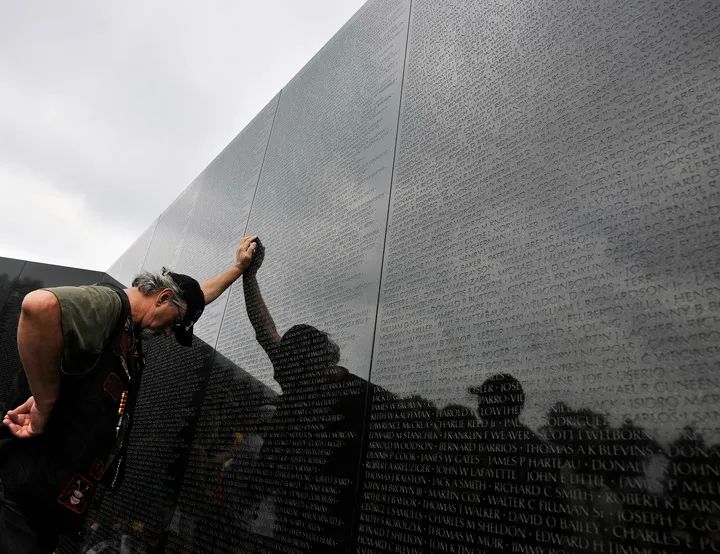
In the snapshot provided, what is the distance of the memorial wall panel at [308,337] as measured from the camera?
7.11 ft

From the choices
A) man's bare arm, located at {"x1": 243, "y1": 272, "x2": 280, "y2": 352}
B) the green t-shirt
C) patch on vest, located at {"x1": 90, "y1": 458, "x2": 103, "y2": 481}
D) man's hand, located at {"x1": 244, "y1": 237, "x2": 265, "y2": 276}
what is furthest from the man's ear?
man's hand, located at {"x1": 244, "y1": 237, "x2": 265, "y2": 276}

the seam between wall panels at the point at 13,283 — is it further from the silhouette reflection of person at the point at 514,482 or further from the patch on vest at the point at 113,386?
the silhouette reflection of person at the point at 514,482

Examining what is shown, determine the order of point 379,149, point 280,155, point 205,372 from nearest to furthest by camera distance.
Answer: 1. point 379,149
2. point 205,372
3. point 280,155

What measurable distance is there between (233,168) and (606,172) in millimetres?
4605

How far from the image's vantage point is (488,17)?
2.71m

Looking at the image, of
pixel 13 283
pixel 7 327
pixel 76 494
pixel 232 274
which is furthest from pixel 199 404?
pixel 13 283

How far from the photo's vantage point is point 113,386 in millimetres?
2068

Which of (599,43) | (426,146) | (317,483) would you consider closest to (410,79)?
(426,146)

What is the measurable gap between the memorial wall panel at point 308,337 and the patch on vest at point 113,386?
2.77ft

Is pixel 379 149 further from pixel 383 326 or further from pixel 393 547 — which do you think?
pixel 393 547

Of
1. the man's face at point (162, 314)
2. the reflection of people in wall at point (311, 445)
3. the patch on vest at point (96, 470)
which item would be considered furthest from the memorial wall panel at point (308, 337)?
the patch on vest at point (96, 470)

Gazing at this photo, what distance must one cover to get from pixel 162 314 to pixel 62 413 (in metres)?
0.78

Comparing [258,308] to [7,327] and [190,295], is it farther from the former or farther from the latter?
[7,327]

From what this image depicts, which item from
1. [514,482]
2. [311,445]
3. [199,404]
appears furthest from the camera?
[199,404]
